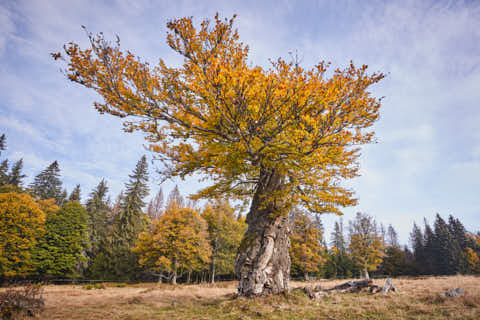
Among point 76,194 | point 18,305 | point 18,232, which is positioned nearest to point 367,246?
point 18,305

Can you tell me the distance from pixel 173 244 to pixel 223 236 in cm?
749

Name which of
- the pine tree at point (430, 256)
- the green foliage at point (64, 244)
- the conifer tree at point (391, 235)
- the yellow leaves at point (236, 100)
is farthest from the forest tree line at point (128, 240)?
the conifer tree at point (391, 235)

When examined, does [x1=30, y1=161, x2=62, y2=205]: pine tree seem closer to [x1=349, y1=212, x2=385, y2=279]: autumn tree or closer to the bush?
the bush

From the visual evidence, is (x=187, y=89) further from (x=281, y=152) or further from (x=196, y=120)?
(x=281, y=152)

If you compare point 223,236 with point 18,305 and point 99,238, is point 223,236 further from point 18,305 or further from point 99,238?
point 18,305

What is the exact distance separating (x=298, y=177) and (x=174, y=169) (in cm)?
441

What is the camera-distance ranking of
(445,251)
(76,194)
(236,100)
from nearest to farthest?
(236,100), (76,194), (445,251)

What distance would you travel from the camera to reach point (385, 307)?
18.8 ft

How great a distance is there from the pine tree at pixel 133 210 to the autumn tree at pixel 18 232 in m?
→ 7.53

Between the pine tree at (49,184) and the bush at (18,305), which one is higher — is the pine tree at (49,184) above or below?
above

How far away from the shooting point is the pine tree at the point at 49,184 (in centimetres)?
3531

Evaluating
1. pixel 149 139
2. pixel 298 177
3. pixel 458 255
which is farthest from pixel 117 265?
pixel 458 255

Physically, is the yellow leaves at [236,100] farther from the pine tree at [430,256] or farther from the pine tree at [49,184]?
the pine tree at [430,256]

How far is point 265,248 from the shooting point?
7621 millimetres
